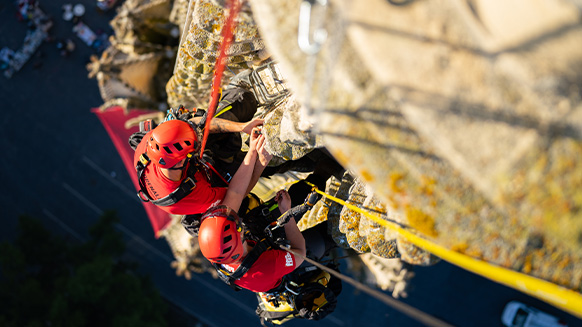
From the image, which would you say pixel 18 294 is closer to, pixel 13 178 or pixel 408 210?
pixel 13 178

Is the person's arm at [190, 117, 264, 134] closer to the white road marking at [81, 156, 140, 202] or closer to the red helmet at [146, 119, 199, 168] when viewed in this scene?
the red helmet at [146, 119, 199, 168]

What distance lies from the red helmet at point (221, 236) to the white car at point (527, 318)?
460 inches

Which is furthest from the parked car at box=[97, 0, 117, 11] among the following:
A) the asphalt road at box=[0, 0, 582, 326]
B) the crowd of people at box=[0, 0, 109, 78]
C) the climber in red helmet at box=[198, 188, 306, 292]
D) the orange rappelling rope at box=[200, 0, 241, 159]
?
the climber in red helmet at box=[198, 188, 306, 292]

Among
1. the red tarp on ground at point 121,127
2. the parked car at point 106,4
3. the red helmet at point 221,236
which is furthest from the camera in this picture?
the parked car at point 106,4

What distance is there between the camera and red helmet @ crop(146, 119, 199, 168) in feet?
16.5

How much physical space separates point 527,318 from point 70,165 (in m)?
17.4

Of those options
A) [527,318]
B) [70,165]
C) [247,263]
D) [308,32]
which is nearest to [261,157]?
[247,263]

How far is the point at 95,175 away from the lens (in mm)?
16797

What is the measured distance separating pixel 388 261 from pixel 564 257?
274 inches

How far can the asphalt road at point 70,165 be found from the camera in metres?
16.6

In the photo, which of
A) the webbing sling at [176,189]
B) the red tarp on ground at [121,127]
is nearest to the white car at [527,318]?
the red tarp on ground at [121,127]

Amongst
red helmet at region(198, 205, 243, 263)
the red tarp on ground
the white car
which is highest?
red helmet at region(198, 205, 243, 263)

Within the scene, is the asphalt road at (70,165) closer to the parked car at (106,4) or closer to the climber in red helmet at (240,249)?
the parked car at (106,4)

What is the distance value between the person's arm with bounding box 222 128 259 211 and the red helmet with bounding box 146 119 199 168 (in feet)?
2.12
